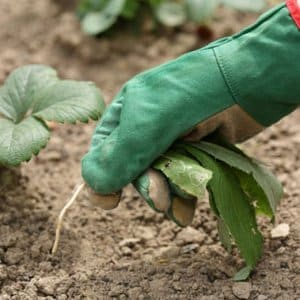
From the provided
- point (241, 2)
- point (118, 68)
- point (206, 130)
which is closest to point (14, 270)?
point (206, 130)

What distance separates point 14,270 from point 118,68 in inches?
37.3

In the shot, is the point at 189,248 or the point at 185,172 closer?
the point at 185,172

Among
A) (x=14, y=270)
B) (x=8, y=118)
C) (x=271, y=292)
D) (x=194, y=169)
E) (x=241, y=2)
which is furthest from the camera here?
(x=241, y=2)

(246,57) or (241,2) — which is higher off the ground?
(246,57)

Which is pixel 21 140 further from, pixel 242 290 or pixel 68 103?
pixel 242 290

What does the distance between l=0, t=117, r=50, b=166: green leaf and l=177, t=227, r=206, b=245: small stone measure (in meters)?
0.38

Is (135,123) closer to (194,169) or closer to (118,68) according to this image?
(194,169)

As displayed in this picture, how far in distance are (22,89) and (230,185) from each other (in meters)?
0.58

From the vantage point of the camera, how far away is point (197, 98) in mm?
1341

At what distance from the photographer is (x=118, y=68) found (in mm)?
2314

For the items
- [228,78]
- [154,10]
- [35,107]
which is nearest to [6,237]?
[35,107]

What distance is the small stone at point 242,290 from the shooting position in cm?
143

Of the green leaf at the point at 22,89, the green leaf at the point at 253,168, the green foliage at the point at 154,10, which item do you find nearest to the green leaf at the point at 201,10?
the green foliage at the point at 154,10

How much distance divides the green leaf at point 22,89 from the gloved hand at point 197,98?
0.35 metres
